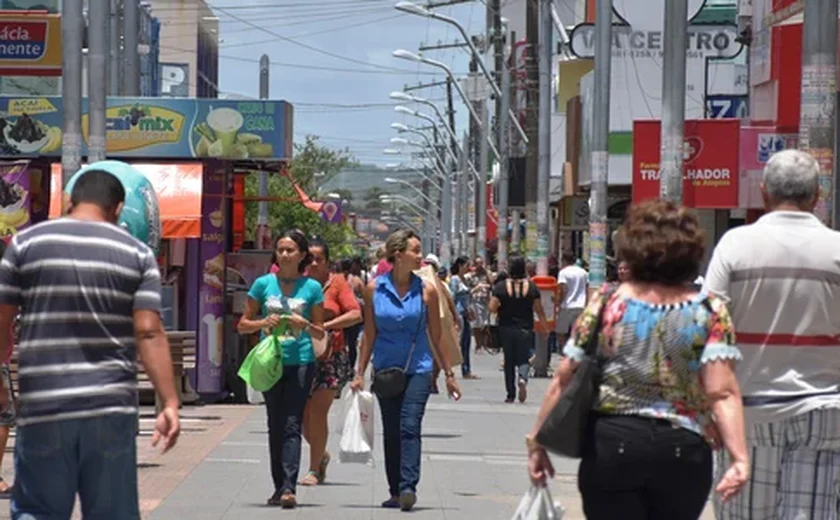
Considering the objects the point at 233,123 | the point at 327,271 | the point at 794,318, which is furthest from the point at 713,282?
the point at 233,123

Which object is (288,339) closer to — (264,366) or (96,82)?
(264,366)

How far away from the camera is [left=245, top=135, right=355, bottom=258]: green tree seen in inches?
2056

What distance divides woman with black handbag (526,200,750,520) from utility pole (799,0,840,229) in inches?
240

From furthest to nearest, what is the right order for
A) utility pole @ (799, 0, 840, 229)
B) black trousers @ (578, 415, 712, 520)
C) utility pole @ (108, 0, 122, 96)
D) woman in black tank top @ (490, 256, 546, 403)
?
utility pole @ (108, 0, 122, 96), woman in black tank top @ (490, 256, 546, 403), utility pole @ (799, 0, 840, 229), black trousers @ (578, 415, 712, 520)

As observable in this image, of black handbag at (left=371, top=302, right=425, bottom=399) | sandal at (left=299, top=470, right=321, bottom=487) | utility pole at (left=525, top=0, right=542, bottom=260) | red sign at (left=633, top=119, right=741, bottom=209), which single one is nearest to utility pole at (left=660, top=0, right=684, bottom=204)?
red sign at (left=633, top=119, right=741, bottom=209)

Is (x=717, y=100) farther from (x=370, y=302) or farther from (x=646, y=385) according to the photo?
(x=646, y=385)

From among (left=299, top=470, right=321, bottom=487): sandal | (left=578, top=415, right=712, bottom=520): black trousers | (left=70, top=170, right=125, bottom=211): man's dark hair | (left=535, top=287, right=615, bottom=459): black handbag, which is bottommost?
(left=299, top=470, right=321, bottom=487): sandal

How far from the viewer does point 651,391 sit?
5945mm

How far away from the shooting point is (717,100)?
Result: 31.7 metres

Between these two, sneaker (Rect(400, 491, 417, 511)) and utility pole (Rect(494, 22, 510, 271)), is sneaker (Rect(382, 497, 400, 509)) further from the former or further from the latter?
utility pole (Rect(494, 22, 510, 271))

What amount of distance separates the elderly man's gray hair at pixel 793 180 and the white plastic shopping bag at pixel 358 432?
16.8 ft

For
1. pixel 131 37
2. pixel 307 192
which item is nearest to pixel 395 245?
pixel 131 37

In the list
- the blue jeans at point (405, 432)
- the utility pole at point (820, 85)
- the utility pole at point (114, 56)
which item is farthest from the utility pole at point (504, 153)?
the blue jeans at point (405, 432)

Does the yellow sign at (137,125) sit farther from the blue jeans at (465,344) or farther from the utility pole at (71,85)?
the blue jeans at (465,344)
